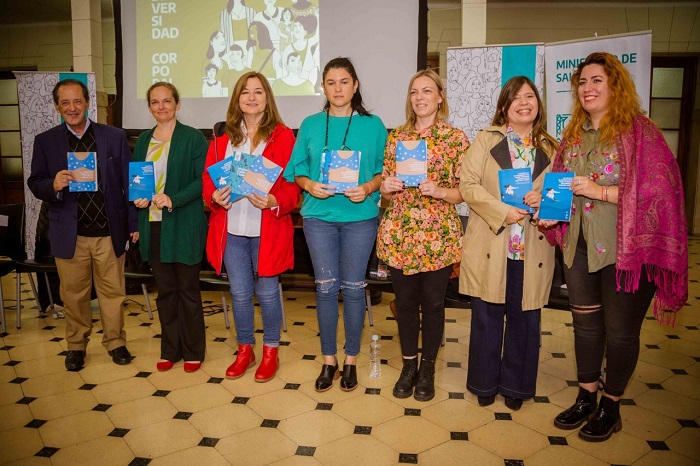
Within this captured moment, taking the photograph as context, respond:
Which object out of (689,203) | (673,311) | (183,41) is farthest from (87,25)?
(689,203)

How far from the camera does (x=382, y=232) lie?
2904mm

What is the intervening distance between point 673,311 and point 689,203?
26.3 feet

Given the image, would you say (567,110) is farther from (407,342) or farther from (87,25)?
(87,25)

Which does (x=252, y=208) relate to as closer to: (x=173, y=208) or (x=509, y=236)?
(x=173, y=208)

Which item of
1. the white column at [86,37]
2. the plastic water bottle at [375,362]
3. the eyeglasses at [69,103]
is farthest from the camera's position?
the white column at [86,37]

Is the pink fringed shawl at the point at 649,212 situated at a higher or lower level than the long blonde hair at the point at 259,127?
lower

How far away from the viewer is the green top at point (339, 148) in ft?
9.42

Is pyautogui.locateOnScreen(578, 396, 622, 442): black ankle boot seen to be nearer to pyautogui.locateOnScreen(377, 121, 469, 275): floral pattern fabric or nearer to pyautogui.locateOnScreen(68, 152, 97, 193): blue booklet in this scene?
pyautogui.locateOnScreen(377, 121, 469, 275): floral pattern fabric

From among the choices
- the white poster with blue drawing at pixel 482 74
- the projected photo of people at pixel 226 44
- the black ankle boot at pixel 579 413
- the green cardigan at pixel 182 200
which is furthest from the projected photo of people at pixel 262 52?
the black ankle boot at pixel 579 413

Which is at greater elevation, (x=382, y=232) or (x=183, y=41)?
(x=183, y=41)

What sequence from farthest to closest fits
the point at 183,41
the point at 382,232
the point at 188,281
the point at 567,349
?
the point at 183,41, the point at 567,349, the point at 188,281, the point at 382,232

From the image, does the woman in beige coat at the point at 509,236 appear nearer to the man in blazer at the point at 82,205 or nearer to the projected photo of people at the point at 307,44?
the man in blazer at the point at 82,205

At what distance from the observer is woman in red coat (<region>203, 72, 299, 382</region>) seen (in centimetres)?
302

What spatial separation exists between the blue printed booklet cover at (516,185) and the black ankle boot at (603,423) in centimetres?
102
